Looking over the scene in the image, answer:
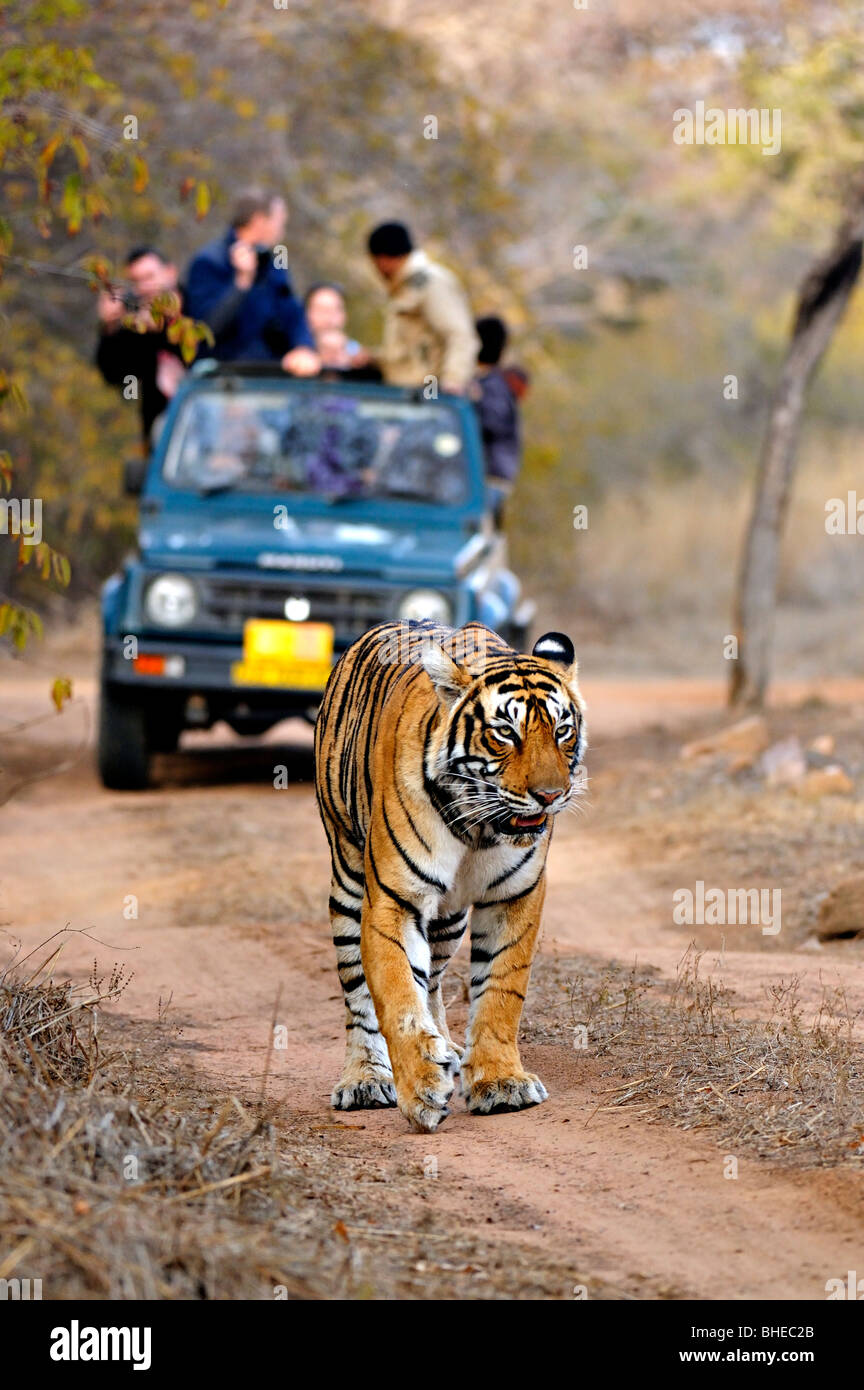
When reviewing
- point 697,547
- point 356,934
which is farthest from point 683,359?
point 356,934

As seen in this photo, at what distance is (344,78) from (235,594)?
338 inches

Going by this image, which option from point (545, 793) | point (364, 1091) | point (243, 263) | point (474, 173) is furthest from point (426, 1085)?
point (474, 173)

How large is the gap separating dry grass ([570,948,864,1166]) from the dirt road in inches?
3.2

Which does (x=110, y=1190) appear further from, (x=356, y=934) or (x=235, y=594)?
(x=235, y=594)

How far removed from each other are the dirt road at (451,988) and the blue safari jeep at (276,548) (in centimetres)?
62

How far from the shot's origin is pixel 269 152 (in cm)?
1630

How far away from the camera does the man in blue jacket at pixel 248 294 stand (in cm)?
1038

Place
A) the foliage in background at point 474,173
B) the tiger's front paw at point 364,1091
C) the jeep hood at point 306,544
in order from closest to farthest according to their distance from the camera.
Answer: the tiger's front paw at point 364,1091, the jeep hood at point 306,544, the foliage in background at point 474,173

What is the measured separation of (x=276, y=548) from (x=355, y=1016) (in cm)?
495

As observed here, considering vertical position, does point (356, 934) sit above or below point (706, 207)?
→ below

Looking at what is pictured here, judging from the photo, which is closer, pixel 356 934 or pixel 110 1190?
pixel 110 1190

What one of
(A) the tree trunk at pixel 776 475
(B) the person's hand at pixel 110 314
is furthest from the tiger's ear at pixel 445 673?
(A) the tree trunk at pixel 776 475

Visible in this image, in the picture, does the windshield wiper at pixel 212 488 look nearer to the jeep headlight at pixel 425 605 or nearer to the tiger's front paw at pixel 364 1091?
the jeep headlight at pixel 425 605

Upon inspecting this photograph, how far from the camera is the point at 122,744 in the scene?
32.4ft
